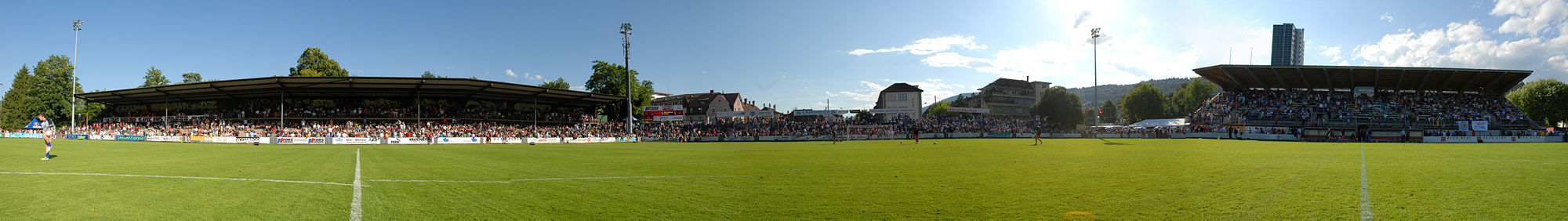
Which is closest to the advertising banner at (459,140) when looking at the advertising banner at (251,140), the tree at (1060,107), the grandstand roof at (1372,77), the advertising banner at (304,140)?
the advertising banner at (304,140)

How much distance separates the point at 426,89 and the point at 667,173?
134 ft

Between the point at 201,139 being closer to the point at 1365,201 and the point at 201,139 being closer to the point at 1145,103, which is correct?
the point at 1365,201

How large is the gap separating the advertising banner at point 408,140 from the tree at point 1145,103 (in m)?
87.1

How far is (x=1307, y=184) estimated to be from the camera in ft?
27.0

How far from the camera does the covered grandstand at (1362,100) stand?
45969 millimetres

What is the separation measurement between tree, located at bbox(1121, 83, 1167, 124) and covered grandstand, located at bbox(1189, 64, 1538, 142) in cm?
3701

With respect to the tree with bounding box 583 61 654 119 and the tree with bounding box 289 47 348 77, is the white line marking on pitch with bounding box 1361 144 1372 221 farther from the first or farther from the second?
the tree with bounding box 289 47 348 77

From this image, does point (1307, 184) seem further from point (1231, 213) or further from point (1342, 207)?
point (1231, 213)

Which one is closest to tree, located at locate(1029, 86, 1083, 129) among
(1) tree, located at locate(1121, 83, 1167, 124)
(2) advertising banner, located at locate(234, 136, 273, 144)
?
(1) tree, located at locate(1121, 83, 1167, 124)

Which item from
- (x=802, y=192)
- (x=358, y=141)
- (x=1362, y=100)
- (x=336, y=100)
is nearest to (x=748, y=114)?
(x=358, y=141)

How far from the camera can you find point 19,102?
214 ft

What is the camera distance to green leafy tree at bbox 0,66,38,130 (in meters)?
64.2

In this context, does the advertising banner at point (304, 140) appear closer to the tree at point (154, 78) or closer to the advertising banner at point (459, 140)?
the advertising banner at point (459, 140)

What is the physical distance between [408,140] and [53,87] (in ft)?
188
